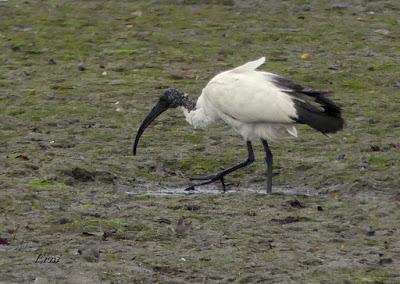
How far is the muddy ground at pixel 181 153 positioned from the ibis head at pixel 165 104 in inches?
8.9

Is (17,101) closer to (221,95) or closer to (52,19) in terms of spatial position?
(221,95)

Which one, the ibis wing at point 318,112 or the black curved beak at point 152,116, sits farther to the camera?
the black curved beak at point 152,116

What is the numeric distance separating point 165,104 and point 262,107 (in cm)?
145

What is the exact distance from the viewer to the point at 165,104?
1116 centimetres

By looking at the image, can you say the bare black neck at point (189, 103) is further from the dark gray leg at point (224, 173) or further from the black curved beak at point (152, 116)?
the dark gray leg at point (224, 173)

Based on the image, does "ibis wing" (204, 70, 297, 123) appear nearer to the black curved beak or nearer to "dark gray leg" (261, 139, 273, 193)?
"dark gray leg" (261, 139, 273, 193)

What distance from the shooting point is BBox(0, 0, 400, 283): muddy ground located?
7676 mm

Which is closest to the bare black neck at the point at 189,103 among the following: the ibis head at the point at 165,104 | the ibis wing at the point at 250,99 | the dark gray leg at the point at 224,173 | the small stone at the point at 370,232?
the ibis head at the point at 165,104

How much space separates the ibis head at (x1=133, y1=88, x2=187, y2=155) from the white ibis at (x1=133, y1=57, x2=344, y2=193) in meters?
0.44

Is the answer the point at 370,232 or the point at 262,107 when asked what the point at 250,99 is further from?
the point at 370,232

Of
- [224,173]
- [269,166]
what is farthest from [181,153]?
[269,166]

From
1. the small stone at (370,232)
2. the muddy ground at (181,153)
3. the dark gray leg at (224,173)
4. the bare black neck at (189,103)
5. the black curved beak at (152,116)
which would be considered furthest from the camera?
the black curved beak at (152,116)

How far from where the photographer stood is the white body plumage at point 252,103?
985 centimetres

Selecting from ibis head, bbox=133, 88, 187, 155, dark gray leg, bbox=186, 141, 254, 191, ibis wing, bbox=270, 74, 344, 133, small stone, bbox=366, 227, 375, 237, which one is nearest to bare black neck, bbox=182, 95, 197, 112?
ibis head, bbox=133, 88, 187, 155
